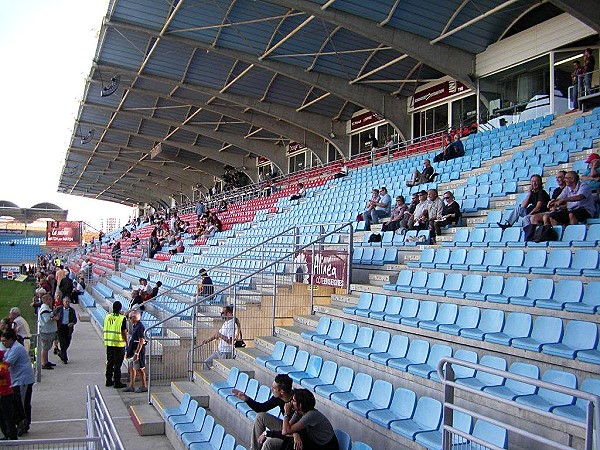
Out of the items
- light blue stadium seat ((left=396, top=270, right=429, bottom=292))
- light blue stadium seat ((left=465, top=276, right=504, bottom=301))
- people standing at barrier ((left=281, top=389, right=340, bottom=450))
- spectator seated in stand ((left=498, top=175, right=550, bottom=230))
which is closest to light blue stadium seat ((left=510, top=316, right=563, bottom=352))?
light blue stadium seat ((left=465, top=276, right=504, bottom=301))

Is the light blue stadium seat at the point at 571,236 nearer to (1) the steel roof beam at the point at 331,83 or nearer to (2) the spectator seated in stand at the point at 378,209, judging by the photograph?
(2) the spectator seated in stand at the point at 378,209

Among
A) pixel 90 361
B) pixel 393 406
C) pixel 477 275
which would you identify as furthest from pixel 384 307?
pixel 90 361

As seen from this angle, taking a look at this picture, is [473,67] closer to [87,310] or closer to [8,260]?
[87,310]

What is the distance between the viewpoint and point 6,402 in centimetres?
709

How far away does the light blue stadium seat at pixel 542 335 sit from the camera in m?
4.87

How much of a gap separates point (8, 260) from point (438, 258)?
63.4 meters

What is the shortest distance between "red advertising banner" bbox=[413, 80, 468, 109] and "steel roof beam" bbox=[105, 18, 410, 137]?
3.16 feet

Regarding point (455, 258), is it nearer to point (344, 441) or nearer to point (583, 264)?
point (583, 264)

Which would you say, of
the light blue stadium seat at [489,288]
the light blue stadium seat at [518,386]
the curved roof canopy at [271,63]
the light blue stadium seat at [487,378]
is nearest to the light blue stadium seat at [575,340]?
the light blue stadium seat at [518,386]

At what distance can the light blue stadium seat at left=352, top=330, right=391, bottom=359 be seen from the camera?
20.2 feet

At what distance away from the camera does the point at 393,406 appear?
16.1ft

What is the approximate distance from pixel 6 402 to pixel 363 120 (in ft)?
76.9

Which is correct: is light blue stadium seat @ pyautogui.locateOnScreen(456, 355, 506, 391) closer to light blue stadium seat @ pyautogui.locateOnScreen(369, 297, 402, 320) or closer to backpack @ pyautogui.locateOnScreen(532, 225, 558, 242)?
light blue stadium seat @ pyautogui.locateOnScreen(369, 297, 402, 320)

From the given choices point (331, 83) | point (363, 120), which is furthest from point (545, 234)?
point (363, 120)
